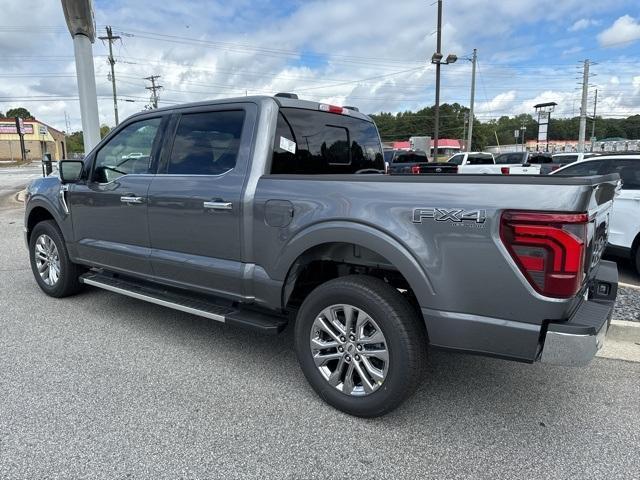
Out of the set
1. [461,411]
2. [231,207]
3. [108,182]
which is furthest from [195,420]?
[108,182]

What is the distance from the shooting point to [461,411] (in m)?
3.09

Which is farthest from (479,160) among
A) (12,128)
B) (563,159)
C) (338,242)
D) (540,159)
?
(12,128)

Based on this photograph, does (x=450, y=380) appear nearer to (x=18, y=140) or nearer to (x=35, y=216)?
(x=35, y=216)

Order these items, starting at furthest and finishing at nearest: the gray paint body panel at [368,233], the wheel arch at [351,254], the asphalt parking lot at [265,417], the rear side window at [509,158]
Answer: the rear side window at [509,158]
the wheel arch at [351,254]
the asphalt parking lot at [265,417]
the gray paint body panel at [368,233]

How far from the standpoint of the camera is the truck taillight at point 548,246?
229 centimetres

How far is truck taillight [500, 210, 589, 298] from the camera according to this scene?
7.50 ft

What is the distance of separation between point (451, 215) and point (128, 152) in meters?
3.12

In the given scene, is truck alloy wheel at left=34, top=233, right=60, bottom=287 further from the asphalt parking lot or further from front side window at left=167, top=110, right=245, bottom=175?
front side window at left=167, top=110, right=245, bottom=175

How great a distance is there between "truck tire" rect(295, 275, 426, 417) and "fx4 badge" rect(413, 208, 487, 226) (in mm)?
506

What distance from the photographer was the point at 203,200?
3.53m

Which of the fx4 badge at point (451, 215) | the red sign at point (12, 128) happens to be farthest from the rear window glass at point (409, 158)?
the red sign at point (12, 128)

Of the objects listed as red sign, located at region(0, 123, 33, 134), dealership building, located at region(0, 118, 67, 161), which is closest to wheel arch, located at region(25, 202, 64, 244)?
dealership building, located at region(0, 118, 67, 161)

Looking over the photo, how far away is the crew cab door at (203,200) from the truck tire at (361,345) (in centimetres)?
72

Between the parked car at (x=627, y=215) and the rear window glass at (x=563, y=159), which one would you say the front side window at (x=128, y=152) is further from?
the rear window glass at (x=563, y=159)
